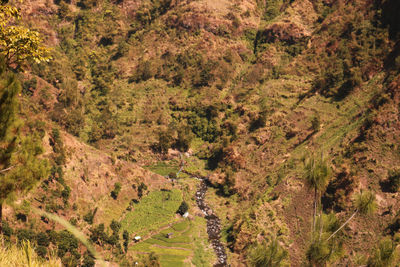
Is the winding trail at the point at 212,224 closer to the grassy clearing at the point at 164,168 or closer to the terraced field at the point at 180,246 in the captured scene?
the terraced field at the point at 180,246

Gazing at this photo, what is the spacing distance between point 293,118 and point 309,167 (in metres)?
51.9

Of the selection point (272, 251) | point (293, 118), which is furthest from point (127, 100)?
point (272, 251)

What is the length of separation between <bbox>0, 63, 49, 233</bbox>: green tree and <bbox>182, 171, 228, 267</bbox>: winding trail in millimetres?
38193

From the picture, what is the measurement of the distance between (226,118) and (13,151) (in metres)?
66.1

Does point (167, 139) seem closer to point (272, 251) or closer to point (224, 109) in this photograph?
point (224, 109)

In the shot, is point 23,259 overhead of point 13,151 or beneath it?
overhead

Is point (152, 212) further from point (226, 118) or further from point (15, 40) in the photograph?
point (15, 40)

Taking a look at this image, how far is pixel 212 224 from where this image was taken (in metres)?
53.8

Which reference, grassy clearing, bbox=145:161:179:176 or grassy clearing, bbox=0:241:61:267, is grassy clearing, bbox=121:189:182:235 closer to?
grassy clearing, bbox=145:161:179:176

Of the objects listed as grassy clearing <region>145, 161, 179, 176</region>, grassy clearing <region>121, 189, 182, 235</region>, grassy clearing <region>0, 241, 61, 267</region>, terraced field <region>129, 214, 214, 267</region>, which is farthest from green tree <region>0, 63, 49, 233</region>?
grassy clearing <region>145, 161, 179, 176</region>

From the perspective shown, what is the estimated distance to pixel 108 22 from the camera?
106 m

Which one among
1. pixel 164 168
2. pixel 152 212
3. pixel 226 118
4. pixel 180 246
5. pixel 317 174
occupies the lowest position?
pixel 164 168

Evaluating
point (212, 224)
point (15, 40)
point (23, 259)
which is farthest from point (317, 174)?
point (212, 224)

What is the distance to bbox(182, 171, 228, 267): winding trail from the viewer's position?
152ft
